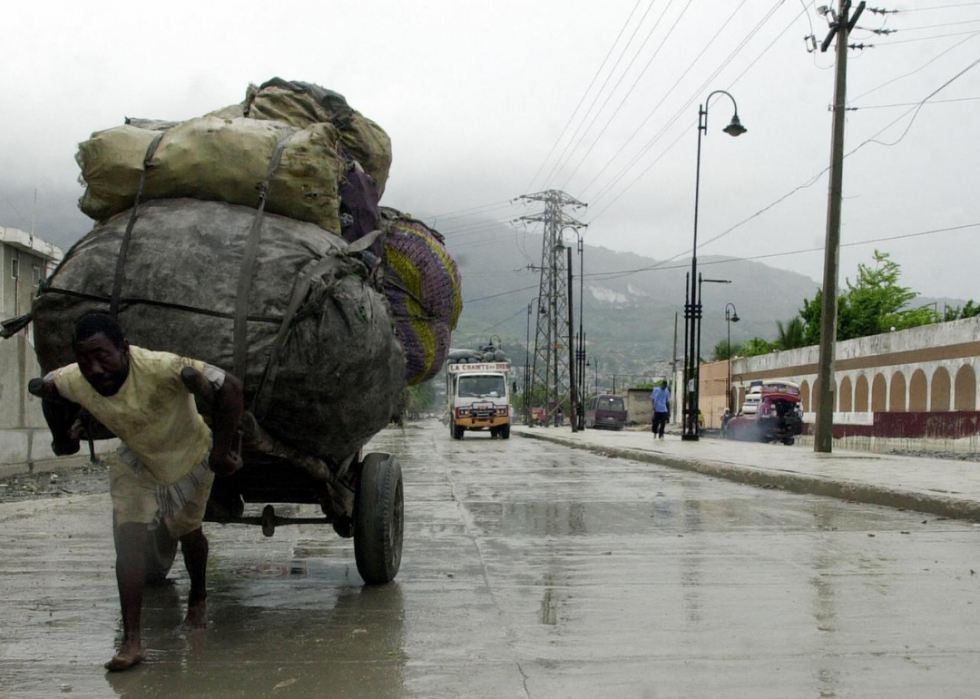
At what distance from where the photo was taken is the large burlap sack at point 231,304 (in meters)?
4.36

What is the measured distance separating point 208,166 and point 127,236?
487 mm

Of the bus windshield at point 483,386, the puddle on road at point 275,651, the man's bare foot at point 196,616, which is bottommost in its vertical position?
the puddle on road at point 275,651

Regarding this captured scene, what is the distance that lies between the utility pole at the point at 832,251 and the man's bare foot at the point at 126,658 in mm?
17834

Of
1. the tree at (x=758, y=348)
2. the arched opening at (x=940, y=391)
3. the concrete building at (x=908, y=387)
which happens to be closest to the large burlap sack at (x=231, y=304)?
the concrete building at (x=908, y=387)

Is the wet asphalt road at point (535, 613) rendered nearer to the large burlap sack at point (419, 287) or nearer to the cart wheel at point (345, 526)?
the cart wheel at point (345, 526)

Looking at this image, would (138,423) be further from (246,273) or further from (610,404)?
(610,404)

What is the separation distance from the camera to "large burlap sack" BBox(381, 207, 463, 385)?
5.88 metres

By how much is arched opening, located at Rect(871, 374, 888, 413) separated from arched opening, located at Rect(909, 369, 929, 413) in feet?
7.91

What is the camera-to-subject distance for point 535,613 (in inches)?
204

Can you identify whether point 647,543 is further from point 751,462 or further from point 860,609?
point 751,462

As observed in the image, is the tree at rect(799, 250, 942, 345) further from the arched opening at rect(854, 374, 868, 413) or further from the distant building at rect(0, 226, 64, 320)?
the distant building at rect(0, 226, 64, 320)

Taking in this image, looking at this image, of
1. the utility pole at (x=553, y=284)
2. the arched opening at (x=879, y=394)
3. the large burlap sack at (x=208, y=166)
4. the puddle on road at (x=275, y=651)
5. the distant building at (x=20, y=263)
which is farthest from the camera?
the utility pole at (x=553, y=284)

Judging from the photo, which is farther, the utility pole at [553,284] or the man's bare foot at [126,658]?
the utility pole at [553,284]

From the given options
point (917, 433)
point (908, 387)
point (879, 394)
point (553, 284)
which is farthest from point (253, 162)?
point (553, 284)
